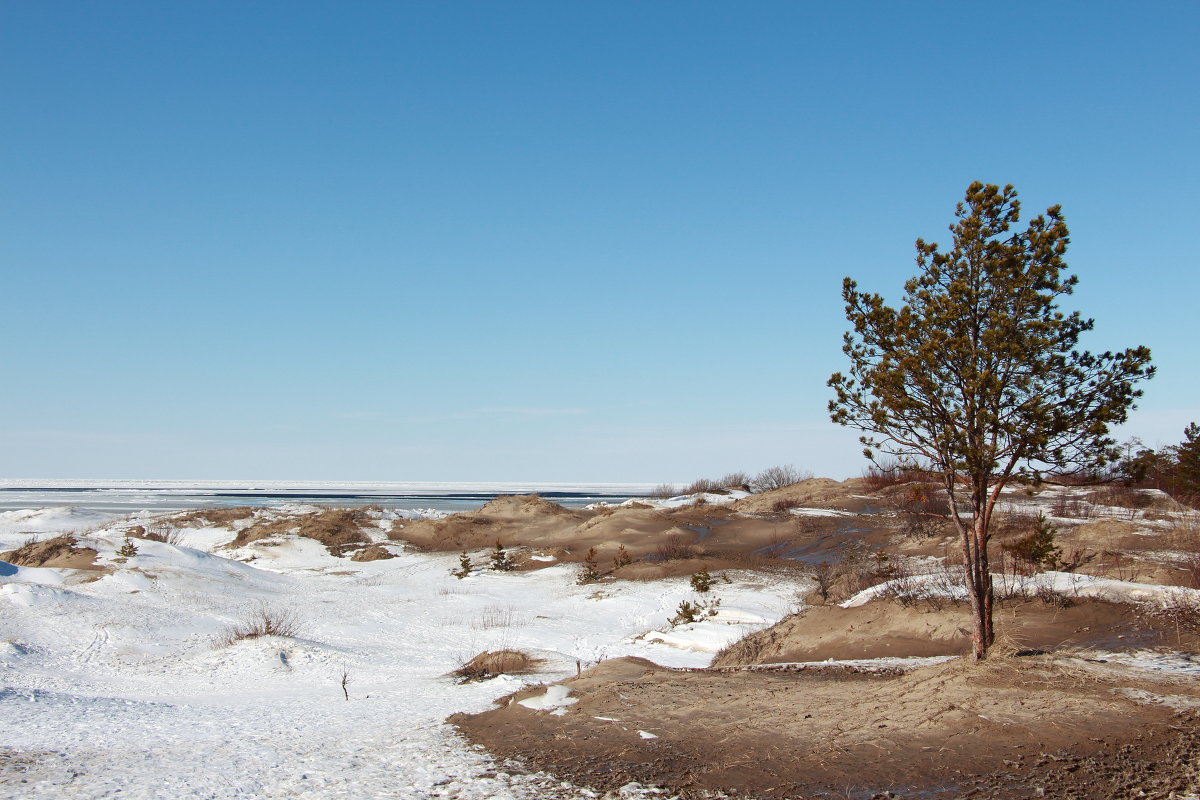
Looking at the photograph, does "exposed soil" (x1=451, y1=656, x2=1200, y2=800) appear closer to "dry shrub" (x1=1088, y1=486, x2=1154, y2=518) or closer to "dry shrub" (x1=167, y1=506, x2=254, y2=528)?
"dry shrub" (x1=1088, y1=486, x2=1154, y2=518)

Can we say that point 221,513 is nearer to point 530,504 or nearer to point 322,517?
point 322,517

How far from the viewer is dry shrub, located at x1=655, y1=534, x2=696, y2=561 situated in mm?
24558

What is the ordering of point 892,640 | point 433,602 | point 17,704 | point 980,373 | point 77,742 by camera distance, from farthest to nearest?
point 433,602
point 892,640
point 17,704
point 980,373
point 77,742

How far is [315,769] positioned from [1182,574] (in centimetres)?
1383

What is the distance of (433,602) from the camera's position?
61.2 ft

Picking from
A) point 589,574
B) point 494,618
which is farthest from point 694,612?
point 589,574

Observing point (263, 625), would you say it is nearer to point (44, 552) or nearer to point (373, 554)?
point (44, 552)

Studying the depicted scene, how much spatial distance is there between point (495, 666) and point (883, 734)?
6.15m

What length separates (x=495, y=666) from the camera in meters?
11.1

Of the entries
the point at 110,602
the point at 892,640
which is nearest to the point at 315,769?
the point at 892,640

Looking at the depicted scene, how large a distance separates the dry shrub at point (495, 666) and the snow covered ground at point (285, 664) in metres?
0.31

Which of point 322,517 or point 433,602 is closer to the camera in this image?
point 433,602

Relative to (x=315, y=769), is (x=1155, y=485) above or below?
above

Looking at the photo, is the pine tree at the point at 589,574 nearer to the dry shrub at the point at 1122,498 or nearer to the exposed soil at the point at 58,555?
the exposed soil at the point at 58,555
